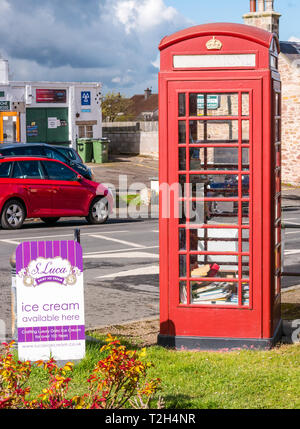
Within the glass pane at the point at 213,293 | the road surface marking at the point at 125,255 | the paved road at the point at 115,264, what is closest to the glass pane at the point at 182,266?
the glass pane at the point at 213,293

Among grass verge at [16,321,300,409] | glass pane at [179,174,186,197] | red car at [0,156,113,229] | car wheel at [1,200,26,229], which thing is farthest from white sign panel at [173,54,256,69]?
car wheel at [1,200,26,229]

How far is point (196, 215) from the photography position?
8297 millimetres

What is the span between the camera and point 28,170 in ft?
65.2

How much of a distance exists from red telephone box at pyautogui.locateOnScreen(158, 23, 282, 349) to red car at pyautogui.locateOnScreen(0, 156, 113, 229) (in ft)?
38.9

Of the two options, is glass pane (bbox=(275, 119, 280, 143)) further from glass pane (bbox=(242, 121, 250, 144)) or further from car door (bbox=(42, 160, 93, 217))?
car door (bbox=(42, 160, 93, 217))

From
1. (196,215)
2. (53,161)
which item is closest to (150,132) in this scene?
(53,161)

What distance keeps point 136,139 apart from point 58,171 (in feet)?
85.9

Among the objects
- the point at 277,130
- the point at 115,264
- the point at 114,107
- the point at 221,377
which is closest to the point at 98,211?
the point at 115,264

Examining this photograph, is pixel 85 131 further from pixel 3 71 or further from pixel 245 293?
pixel 245 293

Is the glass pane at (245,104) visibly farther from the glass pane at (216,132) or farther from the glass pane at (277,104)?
the glass pane at (277,104)

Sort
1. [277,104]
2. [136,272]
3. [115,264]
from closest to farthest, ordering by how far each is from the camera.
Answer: [277,104] < [136,272] < [115,264]

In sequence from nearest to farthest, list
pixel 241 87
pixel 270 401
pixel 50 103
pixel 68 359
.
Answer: pixel 270 401 < pixel 68 359 < pixel 241 87 < pixel 50 103
